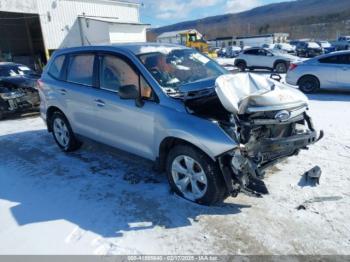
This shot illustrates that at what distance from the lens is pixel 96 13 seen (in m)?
30.8

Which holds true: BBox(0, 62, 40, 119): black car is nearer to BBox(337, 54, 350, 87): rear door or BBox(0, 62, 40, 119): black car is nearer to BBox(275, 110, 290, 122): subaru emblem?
BBox(275, 110, 290, 122): subaru emblem

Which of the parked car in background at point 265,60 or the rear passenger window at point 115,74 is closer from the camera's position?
the rear passenger window at point 115,74

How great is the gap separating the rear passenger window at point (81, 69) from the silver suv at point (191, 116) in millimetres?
29

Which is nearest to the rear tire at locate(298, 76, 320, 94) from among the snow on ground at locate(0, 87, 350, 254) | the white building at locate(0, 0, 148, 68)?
the snow on ground at locate(0, 87, 350, 254)

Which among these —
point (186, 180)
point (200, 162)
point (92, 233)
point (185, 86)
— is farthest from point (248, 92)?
point (92, 233)

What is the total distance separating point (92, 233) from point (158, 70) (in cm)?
216

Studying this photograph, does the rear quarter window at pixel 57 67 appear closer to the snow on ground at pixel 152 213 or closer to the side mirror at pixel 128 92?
the snow on ground at pixel 152 213

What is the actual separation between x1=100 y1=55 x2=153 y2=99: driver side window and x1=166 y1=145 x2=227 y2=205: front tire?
34.1 inches

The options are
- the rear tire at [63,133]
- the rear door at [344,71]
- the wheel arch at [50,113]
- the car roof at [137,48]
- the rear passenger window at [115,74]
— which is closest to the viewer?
the rear passenger window at [115,74]

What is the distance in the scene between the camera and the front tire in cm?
345

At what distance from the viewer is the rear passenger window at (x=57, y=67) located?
5548 millimetres

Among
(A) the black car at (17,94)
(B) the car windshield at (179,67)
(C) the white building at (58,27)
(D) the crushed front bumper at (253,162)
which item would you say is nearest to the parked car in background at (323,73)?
(B) the car windshield at (179,67)

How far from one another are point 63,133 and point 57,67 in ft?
3.98

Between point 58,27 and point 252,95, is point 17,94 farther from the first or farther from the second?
point 58,27
